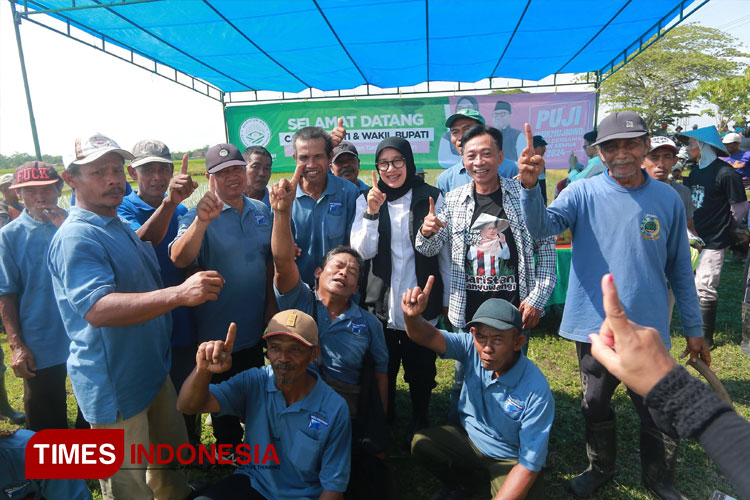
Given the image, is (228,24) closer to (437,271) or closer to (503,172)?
(503,172)

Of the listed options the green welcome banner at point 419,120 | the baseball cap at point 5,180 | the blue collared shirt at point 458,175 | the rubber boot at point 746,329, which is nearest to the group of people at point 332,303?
the blue collared shirt at point 458,175

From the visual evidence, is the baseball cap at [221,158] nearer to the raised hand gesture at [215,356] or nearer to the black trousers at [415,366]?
the raised hand gesture at [215,356]

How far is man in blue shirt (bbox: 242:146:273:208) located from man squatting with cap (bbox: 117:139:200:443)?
0.87m

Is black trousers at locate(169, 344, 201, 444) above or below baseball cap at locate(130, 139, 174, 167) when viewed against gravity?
below

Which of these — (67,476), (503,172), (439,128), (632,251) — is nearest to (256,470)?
(67,476)

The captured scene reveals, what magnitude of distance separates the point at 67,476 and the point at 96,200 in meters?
1.43

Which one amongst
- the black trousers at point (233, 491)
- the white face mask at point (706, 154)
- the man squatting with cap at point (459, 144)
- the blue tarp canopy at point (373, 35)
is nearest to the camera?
the black trousers at point (233, 491)

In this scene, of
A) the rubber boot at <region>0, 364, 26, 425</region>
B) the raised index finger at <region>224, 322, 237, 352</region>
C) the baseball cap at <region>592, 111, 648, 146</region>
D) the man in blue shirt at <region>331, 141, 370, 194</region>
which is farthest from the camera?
the man in blue shirt at <region>331, 141, 370, 194</region>

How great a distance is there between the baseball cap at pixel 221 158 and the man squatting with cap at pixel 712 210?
5006 mm

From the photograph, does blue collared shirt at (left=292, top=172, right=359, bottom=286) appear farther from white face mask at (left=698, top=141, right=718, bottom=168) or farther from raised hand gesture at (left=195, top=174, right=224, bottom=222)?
white face mask at (left=698, top=141, right=718, bottom=168)

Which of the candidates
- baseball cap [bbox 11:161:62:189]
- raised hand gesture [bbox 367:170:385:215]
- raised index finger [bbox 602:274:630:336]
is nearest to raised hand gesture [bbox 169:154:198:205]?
raised hand gesture [bbox 367:170:385:215]

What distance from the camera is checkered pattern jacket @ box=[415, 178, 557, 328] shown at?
2.70 m

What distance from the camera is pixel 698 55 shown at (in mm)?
28297

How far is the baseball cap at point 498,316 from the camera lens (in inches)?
87.7
